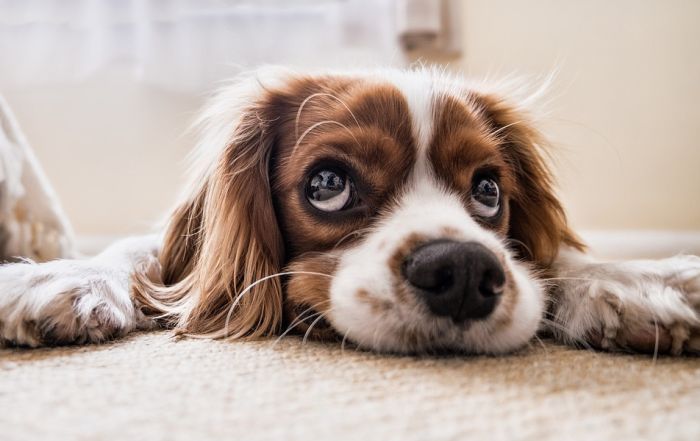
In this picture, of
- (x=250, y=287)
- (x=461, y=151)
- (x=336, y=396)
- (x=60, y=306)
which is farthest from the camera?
(x=461, y=151)

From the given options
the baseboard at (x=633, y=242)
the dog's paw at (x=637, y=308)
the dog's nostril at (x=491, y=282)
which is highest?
the dog's nostril at (x=491, y=282)

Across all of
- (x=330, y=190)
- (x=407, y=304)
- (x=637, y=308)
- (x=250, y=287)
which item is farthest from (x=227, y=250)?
(x=637, y=308)

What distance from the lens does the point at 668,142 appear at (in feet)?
9.93

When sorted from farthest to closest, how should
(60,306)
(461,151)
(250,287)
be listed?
1. (461,151)
2. (250,287)
3. (60,306)

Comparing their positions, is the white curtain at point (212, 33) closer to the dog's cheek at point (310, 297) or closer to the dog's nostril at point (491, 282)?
the dog's cheek at point (310, 297)

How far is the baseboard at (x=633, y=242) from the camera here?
298 cm

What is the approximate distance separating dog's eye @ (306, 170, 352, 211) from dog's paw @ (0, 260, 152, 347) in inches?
16.1

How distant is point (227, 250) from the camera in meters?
1.31

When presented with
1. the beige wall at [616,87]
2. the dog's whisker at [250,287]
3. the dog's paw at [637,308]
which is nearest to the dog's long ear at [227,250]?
the dog's whisker at [250,287]

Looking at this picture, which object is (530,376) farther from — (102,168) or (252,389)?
(102,168)

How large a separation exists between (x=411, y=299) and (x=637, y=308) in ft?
1.24

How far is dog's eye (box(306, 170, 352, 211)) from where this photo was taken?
4.07ft

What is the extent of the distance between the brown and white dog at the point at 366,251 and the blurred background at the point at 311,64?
4.60 ft

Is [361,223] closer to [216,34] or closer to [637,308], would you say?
[637,308]
